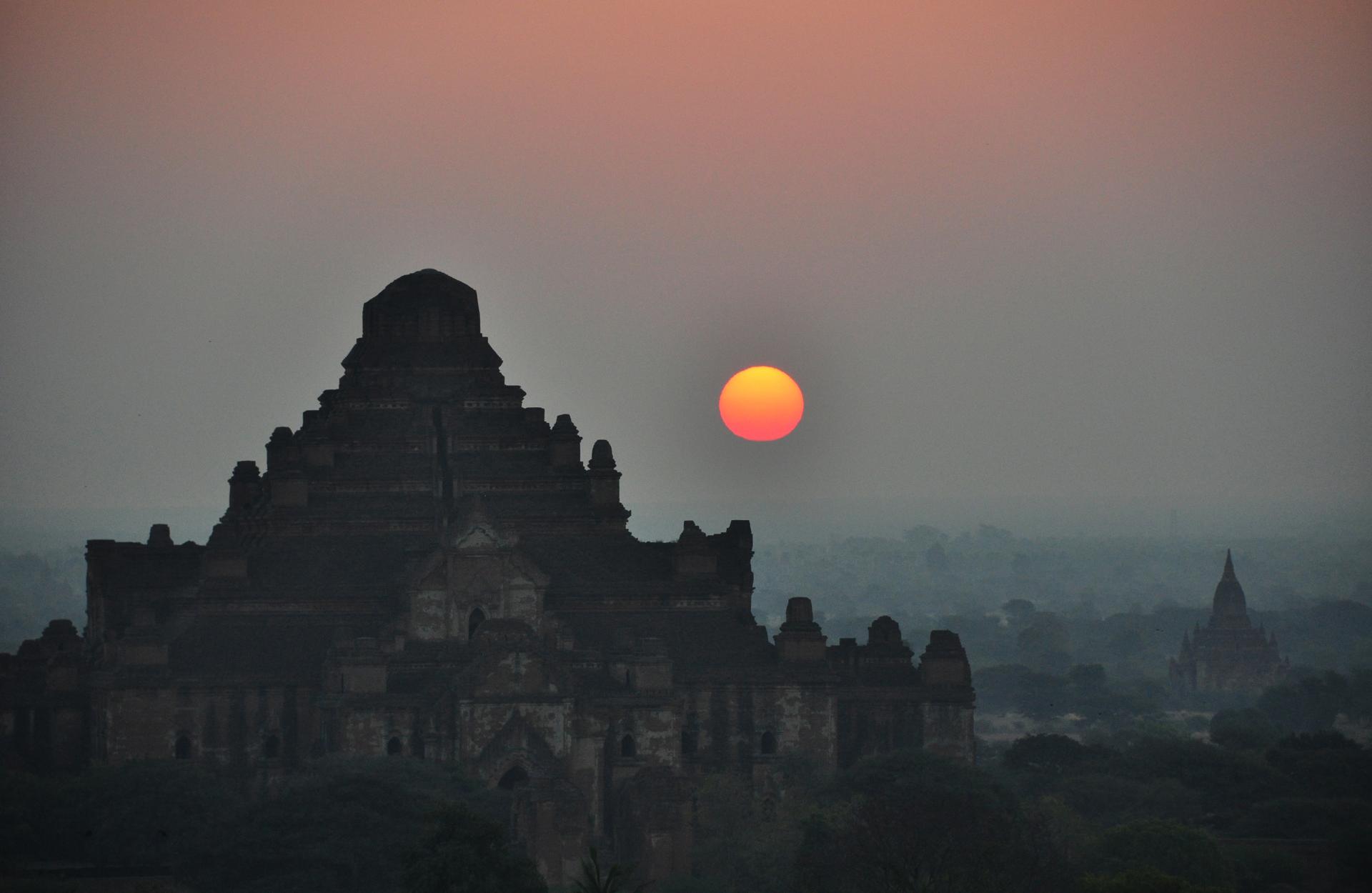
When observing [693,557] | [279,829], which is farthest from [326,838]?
[693,557]

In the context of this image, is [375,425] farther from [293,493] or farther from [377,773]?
[377,773]

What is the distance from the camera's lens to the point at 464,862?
201ft

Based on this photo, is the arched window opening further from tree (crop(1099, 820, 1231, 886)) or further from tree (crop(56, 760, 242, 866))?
tree (crop(1099, 820, 1231, 886))

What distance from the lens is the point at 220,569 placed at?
8150 centimetres

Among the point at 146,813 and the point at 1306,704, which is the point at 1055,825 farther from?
the point at 1306,704

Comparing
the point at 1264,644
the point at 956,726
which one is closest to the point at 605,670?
the point at 956,726

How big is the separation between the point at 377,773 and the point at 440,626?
301 inches

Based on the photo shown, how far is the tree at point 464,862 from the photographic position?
60781 millimetres

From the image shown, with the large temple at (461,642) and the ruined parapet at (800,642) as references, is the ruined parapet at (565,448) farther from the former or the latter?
the ruined parapet at (800,642)

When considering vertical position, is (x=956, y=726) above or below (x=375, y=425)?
below

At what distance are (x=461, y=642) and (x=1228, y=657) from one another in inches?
Answer: 3976

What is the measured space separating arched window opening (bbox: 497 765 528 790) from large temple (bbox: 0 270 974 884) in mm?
101

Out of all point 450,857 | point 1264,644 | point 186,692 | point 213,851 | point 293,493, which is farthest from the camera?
point 1264,644

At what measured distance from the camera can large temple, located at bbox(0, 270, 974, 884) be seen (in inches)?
2933
